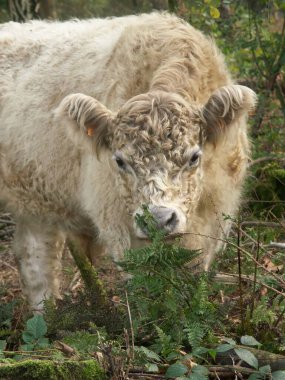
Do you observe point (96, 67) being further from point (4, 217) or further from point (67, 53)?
point (4, 217)

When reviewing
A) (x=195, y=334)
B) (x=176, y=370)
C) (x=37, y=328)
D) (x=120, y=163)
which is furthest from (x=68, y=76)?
(x=176, y=370)

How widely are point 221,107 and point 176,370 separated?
2674 millimetres

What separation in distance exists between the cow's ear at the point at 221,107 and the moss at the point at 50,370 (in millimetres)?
2601

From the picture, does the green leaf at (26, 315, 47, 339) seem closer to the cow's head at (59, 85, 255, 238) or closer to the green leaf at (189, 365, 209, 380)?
the green leaf at (189, 365, 209, 380)

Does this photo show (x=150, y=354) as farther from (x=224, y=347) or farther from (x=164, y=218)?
(x=164, y=218)

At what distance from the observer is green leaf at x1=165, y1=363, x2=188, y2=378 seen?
3.60 metres

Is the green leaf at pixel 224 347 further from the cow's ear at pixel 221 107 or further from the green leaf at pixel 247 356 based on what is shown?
the cow's ear at pixel 221 107

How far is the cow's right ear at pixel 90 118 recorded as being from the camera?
5918 mm

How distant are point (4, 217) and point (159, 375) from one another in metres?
6.35

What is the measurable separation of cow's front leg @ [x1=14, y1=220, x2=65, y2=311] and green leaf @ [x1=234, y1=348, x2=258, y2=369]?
14.0ft

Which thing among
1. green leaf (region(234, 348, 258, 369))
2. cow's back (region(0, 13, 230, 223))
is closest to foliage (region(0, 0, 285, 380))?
green leaf (region(234, 348, 258, 369))

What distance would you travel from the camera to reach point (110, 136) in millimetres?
5855

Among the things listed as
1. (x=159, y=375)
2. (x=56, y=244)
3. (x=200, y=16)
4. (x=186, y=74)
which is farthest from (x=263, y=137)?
(x=159, y=375)

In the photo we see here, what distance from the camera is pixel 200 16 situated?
394 inches
